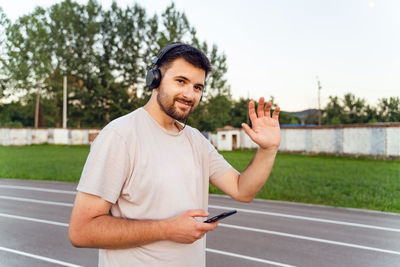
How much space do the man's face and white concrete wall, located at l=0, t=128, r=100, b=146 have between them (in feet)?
149

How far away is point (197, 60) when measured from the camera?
1.87 metres

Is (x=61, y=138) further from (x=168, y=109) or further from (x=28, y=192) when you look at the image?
(x=168, y=109)

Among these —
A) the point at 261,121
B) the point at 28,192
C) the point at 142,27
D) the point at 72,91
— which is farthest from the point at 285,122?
the point at 261,121

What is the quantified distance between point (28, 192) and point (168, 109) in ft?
39.4

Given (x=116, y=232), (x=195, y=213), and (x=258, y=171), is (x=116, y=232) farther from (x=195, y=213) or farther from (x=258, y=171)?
(x=258, y=171)

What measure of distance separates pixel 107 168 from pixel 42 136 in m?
48.3

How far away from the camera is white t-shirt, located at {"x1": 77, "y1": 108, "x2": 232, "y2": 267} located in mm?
1622

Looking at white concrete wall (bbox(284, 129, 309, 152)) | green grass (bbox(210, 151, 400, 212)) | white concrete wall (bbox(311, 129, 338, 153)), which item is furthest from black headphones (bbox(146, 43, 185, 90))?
white concrete wall (bbox(284, 129, 309, 152))

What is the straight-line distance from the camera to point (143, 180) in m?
1.69

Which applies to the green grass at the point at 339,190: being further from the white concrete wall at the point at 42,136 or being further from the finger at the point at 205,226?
the white concrete wall at the point at 42,136

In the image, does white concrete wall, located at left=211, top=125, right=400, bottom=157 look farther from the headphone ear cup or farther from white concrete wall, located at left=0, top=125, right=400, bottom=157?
the headphone ear cup

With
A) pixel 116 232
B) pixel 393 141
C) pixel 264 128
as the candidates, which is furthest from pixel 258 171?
pixel 393 141

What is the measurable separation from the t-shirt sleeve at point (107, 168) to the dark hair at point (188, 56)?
53 cm

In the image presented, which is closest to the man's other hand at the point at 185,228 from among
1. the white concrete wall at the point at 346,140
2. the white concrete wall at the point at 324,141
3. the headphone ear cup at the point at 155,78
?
the headphone ear cup at the point at 155,78
